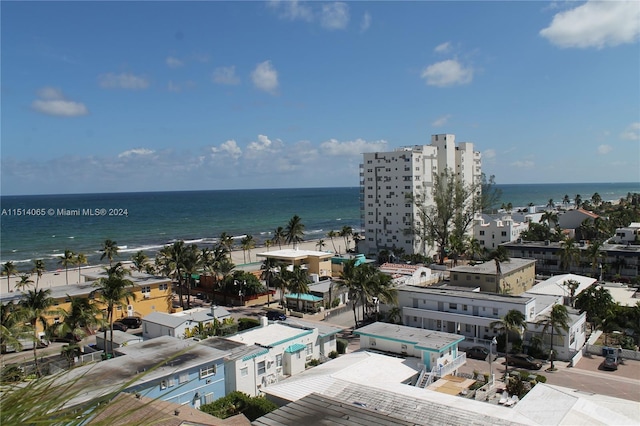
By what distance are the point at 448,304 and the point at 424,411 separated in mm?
19342

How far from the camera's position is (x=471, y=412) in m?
20.0

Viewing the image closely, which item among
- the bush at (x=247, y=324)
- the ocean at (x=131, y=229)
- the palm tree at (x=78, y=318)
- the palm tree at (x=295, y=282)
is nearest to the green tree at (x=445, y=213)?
the palm tree at (x=295, y=282)

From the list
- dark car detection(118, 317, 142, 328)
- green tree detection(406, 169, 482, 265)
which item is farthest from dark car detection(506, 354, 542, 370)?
green tree detection(406, 169, 482, 265)

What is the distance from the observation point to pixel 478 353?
35.2 m

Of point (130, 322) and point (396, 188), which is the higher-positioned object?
point (396, 188)

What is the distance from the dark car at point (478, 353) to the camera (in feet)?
115

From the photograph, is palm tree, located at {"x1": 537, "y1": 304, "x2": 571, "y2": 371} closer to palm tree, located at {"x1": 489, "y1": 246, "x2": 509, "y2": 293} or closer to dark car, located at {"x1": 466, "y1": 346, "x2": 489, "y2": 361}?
dark car, located at {"x1": 466, "y1": 346, "x2": 489, "y2": 361}

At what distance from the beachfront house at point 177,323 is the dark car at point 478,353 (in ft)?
63.2

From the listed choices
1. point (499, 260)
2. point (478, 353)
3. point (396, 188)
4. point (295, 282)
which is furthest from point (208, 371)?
point (396, 188)

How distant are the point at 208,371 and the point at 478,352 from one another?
805 inches

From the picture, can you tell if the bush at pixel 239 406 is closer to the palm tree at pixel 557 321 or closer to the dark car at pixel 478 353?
the dark car at pixel 478 353

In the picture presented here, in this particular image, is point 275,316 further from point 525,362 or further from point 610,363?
point 610,363

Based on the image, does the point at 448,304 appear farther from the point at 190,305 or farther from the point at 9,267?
the point at 9,267

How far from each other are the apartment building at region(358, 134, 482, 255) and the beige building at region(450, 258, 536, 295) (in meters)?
29.5
